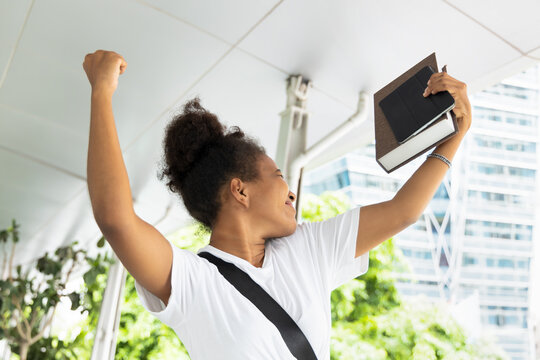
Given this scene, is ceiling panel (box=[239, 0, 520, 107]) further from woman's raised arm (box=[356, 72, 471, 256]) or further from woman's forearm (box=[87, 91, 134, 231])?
woman's forearm (box=[87, 91, 134, 231])

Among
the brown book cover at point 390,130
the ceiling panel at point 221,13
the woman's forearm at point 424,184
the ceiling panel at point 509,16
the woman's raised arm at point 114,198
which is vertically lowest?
the woman's raised arm at point 114,198

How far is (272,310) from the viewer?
1046mm

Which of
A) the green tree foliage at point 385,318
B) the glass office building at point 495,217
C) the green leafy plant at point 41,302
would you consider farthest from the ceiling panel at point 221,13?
the glass office building at point 495,217

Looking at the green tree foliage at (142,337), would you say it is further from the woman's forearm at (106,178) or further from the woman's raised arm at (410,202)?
the woman's forearm at (106,178)

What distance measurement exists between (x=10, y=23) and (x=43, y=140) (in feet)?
5.06

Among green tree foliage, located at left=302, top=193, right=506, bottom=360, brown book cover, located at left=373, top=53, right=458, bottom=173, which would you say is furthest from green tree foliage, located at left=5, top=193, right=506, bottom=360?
brown book cover, located at left=373, top=53, right=458, bottom=173

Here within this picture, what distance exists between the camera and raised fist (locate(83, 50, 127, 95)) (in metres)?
0.97

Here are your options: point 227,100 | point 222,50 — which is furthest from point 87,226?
point 222,50

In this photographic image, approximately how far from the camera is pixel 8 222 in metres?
6.85

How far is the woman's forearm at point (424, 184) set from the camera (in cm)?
120

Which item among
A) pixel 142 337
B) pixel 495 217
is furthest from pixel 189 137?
Result: pixel 495 217

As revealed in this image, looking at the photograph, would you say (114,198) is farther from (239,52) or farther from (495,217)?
(495,217)

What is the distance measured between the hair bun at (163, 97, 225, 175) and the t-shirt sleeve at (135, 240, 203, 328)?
283 mm

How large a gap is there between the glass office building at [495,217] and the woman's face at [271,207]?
69.0ft
